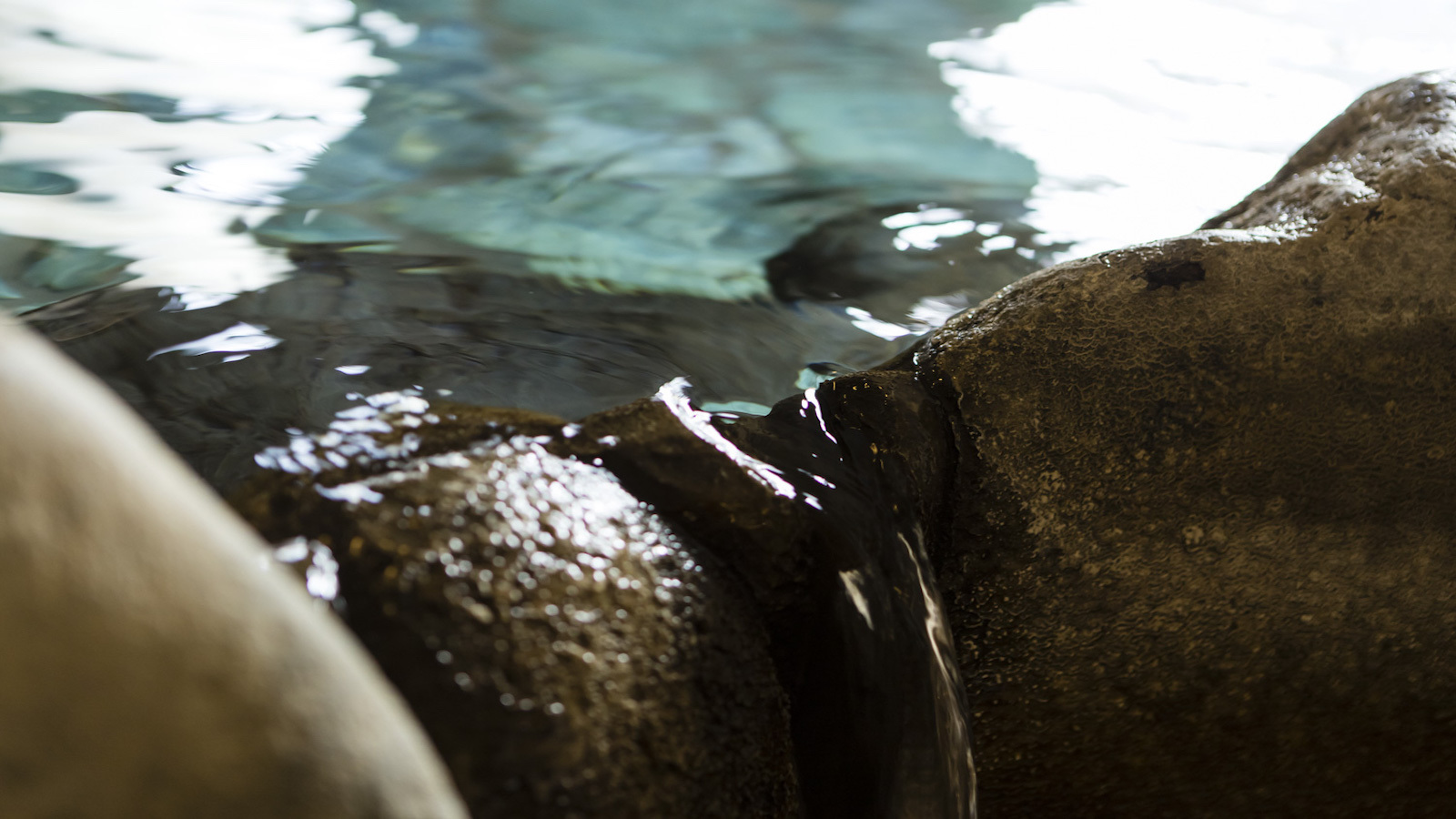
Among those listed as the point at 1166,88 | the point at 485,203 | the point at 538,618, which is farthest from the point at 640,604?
the point at 1166,88

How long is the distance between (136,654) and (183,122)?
3361 millimetres

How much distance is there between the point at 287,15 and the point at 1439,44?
6245 mm

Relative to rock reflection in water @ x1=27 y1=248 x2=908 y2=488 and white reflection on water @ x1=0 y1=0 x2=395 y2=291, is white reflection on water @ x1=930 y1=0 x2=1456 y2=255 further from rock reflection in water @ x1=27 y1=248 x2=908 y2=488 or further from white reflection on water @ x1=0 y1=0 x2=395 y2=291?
white reflection on water @ x1=0 y1=0 x2=395 y2=291

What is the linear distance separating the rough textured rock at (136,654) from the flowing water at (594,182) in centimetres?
80

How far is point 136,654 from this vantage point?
2.51 feet

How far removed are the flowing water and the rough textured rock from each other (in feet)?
2.62

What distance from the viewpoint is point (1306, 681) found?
2209mm

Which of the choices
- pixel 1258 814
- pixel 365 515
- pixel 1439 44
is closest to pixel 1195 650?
pixel 1258 814

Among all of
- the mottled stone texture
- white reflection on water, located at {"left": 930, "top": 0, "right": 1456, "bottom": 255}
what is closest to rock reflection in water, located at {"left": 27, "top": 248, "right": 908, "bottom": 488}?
the mottled stone texture

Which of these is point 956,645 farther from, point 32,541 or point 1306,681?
point 32,541

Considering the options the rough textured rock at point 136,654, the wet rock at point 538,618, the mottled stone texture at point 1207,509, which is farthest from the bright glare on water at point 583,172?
the rough textured rock at point 136,654

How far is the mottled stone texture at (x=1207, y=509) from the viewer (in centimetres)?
213

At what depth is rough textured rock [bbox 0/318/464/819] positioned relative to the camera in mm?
746

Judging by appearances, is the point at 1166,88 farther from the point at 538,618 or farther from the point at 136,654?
the point at 136,654
